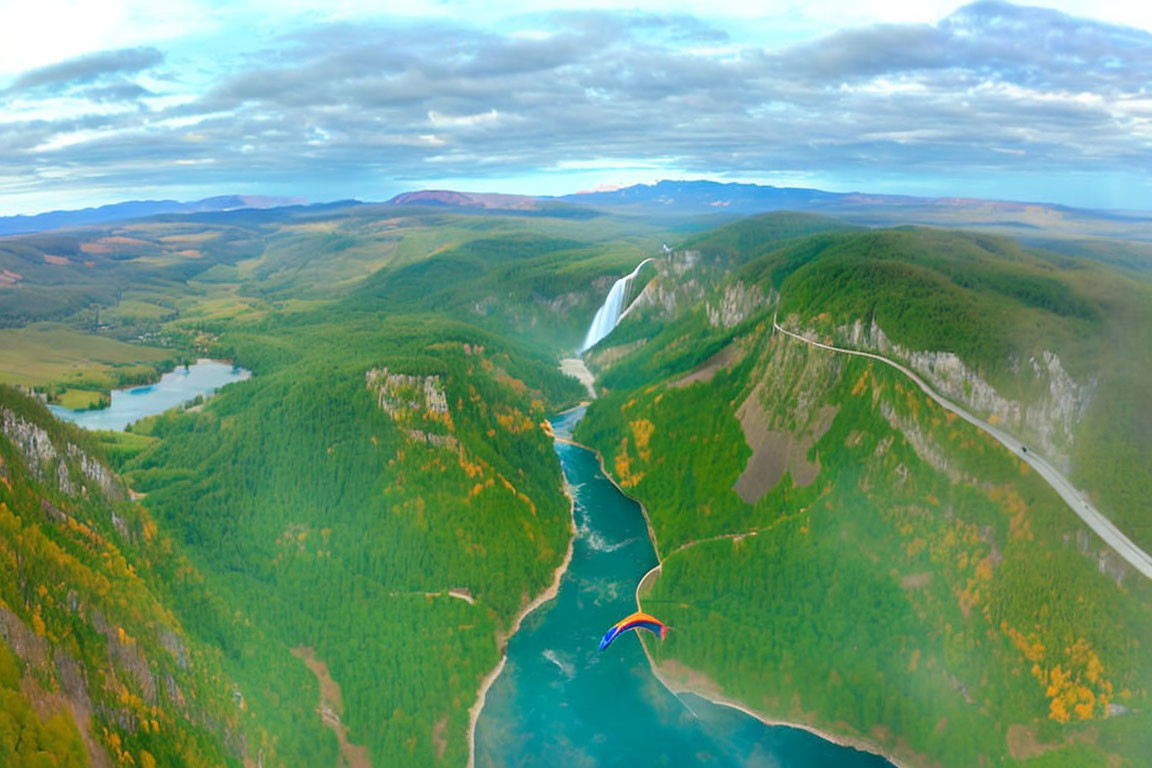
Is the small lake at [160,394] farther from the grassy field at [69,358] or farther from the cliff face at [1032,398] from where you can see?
the cliff face at [1032,398]

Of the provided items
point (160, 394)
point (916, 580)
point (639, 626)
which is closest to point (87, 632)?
point (639, 626)

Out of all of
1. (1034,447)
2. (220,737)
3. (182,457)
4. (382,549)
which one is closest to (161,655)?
(220,737)

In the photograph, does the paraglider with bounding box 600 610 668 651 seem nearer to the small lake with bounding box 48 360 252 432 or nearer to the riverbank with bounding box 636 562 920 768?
the riverbank with bounding box 636 562 920 768

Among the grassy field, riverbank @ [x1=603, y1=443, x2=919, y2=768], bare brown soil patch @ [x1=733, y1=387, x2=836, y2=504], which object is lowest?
riverbank @ [x1=603, y1=443, x2=919, y2=768]

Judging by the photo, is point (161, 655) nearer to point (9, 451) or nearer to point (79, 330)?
point (9, 451)

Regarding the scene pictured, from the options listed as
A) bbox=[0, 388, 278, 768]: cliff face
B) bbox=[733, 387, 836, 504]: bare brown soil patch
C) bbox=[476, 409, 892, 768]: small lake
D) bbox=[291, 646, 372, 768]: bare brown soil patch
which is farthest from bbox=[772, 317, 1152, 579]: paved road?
bbox=[0, 388, 278, 768]: cliff face

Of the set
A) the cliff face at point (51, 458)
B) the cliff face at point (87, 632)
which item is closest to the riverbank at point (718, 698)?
the cliff face at point (87, 632)
